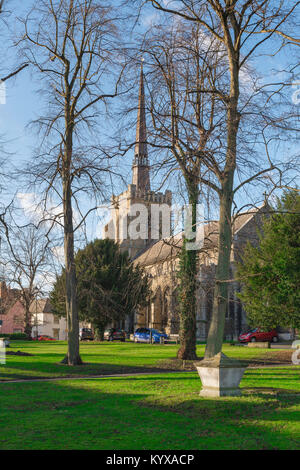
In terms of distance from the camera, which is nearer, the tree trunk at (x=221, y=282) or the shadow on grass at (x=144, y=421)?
the shadow on grass at (x=144, y=421)

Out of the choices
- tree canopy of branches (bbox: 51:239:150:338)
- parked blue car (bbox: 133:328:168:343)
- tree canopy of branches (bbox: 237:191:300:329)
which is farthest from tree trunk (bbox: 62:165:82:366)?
parked blue car (bbox: 133:328:168:343)

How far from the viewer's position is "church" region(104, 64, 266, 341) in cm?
1552

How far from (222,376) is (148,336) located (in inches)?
1402

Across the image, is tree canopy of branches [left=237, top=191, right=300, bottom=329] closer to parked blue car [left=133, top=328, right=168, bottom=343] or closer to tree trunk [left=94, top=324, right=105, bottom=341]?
parked blue car [left=133, top=328, right=168, bottom=343]

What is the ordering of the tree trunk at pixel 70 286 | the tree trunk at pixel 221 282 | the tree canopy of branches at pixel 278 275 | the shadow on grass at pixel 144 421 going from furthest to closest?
1. the tree canopy of branches at pixel 278 275
2. the tree trunk at pixel 70 286
3. the tree trunk at pixel 221 282
4. the shadow on grass at pixel 144 421

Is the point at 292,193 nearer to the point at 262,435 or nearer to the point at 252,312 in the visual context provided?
the point at 252,312

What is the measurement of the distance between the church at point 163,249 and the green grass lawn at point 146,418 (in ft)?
15.4

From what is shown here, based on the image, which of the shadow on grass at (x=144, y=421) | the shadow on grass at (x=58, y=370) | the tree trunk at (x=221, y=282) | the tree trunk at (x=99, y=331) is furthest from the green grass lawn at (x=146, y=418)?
the tree trunk at (x=99, y=331)

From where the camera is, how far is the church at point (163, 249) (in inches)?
611

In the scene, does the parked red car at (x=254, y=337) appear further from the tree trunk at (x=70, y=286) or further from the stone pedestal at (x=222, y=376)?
the stone pedestal at (x=222, y=376)

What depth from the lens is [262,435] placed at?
7.90 meters

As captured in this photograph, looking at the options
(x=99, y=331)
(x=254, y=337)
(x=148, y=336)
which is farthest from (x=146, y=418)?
(x=148, y=336)
